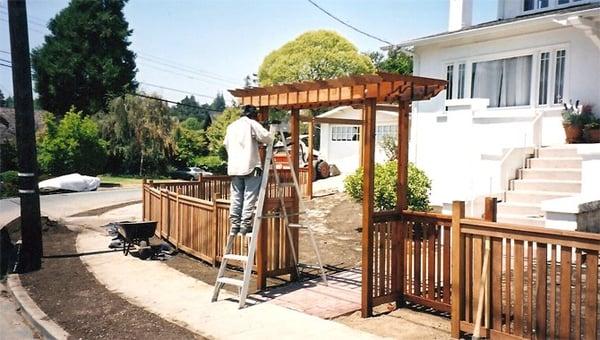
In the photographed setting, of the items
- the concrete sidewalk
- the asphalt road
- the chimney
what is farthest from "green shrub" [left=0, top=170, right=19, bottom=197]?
the chimney

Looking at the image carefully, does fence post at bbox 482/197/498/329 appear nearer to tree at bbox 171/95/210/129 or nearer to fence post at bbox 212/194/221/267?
→ fence post at bbox 212/194/221/267

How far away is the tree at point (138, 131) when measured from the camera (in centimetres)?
3538

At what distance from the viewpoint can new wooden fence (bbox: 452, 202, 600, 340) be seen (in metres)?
3.90

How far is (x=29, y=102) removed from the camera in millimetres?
7973

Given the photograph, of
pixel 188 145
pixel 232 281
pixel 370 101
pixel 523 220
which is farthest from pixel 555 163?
pixel 188 145

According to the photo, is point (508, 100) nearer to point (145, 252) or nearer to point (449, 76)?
point (449, 76)

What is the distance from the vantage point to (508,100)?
43.7 ft

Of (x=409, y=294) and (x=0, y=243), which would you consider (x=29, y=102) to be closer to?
(x=0, y=243)

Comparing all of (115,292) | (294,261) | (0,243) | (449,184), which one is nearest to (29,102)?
(0,243)

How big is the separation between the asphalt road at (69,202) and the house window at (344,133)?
34.9 ft

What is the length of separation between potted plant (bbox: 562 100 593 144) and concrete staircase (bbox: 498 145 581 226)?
1.68 feet

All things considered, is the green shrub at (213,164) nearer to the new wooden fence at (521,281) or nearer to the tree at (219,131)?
the tree at (219,131)

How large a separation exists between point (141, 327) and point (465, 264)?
352 centimetres

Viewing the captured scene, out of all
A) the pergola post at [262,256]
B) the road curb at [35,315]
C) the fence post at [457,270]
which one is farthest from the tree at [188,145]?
the fence post at [457,270]
